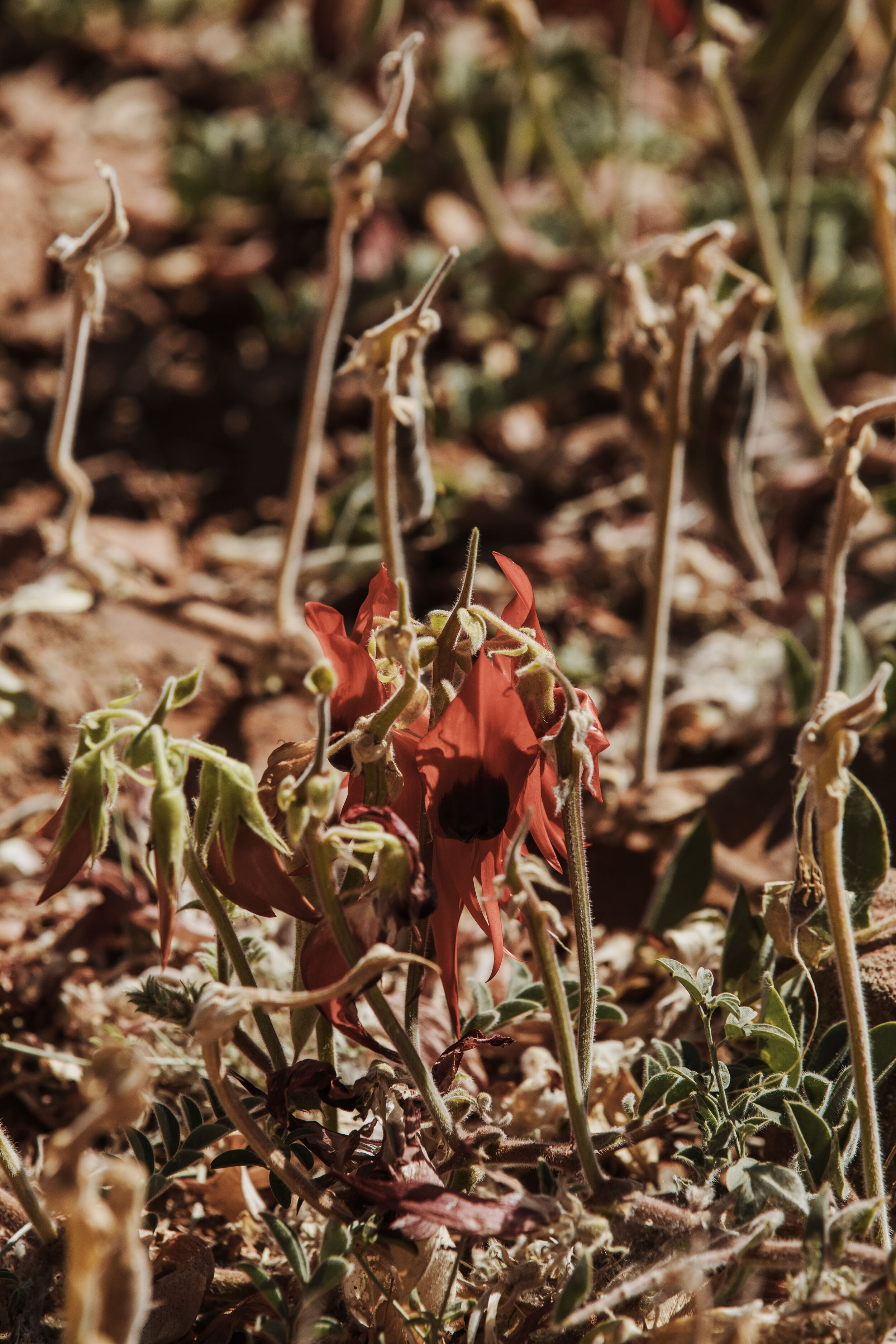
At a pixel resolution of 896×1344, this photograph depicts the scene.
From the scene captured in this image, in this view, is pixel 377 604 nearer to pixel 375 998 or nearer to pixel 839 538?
pixel 375 998

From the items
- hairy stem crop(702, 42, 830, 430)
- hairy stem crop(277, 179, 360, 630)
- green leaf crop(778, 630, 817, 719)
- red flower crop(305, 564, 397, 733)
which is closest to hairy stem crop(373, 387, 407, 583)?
Answer: hairy stem crop(277, 179, 360, 630)

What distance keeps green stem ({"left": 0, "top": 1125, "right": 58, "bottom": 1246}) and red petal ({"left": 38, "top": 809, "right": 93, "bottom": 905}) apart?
0.81 ft

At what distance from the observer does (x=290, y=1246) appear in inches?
34.7

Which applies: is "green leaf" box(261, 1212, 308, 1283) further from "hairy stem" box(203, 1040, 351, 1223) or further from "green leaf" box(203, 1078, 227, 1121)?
"green leaf" box(203, 1078, 227, 1121)

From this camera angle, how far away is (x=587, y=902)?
3.00 feet

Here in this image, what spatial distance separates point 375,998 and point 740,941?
0.51m

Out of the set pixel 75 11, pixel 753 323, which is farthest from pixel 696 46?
pixel 75 11

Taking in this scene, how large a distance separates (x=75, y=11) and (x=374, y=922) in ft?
11.9

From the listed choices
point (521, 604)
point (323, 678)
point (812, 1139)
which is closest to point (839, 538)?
point (521, 604)

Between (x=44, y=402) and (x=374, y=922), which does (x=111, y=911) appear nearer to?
(x=374, y=922)

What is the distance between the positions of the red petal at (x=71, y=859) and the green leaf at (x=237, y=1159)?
25 centimetres

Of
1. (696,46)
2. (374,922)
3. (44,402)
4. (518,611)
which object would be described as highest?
(696,46)

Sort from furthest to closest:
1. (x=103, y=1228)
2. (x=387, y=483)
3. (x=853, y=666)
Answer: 1. (x=853, y=666)
2. (x=387, y=483)
3. (x=103, y=1228)

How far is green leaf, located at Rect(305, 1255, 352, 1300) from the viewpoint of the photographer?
0.83m
